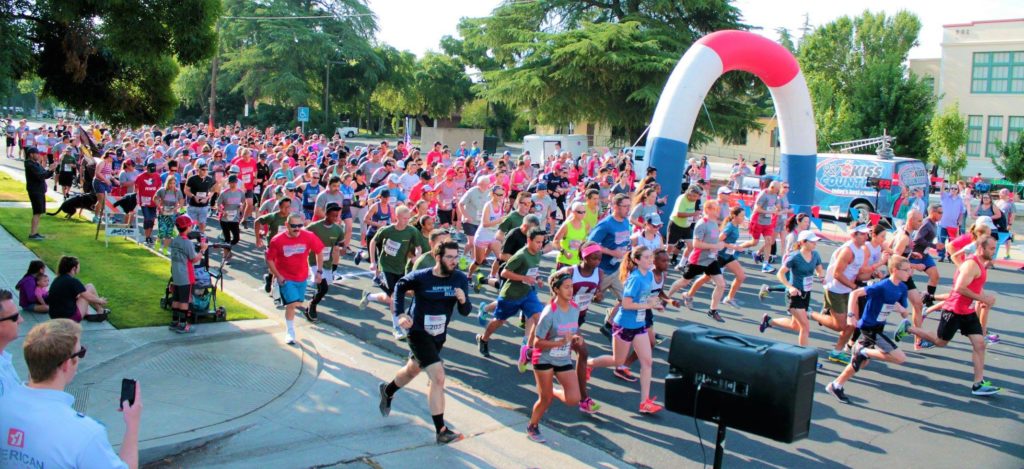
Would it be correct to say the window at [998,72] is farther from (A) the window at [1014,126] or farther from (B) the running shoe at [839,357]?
(B) the running shoe at [839,357]

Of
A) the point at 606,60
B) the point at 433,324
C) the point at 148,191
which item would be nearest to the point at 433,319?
the point at 433,324

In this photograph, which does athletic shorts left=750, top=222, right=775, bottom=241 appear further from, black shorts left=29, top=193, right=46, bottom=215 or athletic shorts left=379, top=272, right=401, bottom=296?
black shorts left=29, top=193, right=46, bottom=215

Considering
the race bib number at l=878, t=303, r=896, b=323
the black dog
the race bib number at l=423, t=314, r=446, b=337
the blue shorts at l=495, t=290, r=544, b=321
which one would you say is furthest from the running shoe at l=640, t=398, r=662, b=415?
the black dog

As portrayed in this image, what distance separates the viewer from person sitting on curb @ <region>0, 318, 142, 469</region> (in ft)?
10.7

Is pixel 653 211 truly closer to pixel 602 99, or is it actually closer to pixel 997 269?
pixel 997 269

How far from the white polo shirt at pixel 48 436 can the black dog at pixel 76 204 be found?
15964mm

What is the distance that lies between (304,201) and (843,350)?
925 centimetres

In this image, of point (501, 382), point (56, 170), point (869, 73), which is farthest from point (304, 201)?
point (869, 73)

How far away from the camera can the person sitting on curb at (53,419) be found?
326 centimetres

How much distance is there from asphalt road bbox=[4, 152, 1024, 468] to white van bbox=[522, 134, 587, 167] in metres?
25.9

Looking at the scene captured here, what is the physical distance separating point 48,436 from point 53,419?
0.07 meters

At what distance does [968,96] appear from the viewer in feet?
152

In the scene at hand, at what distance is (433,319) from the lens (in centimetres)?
703

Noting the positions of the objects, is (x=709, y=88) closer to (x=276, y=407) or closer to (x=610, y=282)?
(x=610, y=282)
